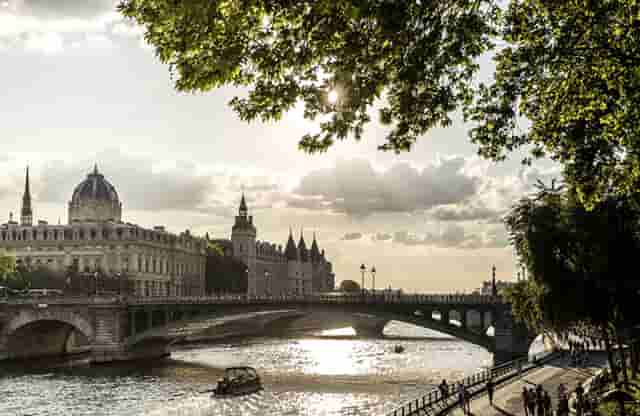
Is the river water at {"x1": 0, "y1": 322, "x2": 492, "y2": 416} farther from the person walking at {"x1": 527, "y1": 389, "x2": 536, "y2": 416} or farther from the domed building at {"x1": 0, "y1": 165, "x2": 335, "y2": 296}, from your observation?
the domed building at {"x1": 0, "y1": 165, "x2": 335, "y2": 296}

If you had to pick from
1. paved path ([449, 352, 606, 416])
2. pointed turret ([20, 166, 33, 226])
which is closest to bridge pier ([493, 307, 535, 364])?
paved path ([449, 352, 606, 416])

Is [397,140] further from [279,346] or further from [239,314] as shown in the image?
[279,346]

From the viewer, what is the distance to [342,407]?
47094 millimetres

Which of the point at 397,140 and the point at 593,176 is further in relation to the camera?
the point at 593,176

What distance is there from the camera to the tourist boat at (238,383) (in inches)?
2063

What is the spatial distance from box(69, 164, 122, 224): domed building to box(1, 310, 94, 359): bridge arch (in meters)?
61.7

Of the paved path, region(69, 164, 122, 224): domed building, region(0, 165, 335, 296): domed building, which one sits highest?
region(69, 164, 122, 224): domed building

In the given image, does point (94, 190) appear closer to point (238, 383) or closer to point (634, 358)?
point (238, 383)

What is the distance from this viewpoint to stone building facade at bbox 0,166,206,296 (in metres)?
134

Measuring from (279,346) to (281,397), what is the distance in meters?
47.6

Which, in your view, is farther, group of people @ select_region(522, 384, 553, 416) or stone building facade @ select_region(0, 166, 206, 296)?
stone building facade @ select_region(0, 166, 206, 296)

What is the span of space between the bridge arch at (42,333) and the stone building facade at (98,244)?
4024 cm

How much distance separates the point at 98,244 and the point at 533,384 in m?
101

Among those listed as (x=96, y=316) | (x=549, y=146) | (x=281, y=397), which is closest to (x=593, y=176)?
Result: (x=549, y=146)
